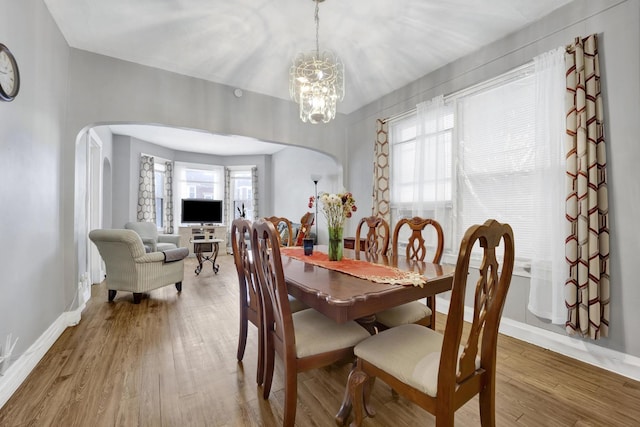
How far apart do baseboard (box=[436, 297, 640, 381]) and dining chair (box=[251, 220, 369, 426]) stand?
1.89 metres

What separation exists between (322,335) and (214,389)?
880 millimetres

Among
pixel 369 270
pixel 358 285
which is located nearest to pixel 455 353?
pixel 358 285

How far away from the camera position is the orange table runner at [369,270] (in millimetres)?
1505

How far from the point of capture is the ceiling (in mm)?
2330

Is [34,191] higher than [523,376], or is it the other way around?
[34,191]

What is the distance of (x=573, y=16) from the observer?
2246 mm

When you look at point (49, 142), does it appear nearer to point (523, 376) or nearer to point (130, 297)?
point (130, 297)

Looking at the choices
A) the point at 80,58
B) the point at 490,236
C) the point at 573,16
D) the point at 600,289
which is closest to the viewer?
the point at 490,236

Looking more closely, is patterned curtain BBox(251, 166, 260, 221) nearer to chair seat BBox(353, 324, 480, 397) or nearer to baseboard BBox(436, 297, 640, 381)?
baseboard BBox(436, 297, 640, 381)

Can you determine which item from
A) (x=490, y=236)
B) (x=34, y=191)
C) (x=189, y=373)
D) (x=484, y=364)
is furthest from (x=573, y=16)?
(x=34, y=191)

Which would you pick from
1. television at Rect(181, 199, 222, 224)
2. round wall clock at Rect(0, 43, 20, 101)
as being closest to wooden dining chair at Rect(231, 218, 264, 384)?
round wall clock at Rect(0, 43, 20, 101)

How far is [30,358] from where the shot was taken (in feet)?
6.39

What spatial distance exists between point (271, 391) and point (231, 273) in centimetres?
363

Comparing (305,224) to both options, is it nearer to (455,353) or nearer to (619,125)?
(455,353)
